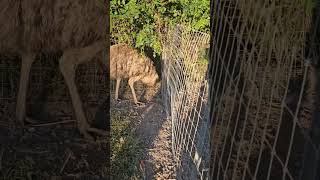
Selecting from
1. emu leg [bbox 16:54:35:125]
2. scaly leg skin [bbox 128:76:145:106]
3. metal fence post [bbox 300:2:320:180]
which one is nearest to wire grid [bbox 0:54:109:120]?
emu leg [bbox 16:54:35:125]

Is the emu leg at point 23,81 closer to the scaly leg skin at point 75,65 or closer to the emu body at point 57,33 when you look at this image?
the emu body at point 57,33

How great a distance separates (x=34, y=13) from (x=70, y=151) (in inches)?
20.1

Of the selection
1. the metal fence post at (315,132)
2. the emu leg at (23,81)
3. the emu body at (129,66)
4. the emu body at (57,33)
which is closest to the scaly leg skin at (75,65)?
the emu body at (57,33)

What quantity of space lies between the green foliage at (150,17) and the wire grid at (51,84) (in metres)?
1.17

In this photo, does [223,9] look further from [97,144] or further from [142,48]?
[142,48]

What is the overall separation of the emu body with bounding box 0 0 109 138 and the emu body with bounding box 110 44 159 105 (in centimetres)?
127

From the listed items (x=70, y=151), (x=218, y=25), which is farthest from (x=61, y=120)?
(x=218, y=25)

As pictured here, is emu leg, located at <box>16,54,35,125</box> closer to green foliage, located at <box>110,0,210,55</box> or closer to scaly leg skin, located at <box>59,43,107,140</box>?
scaly leg skin, located at <box>59,43,107,140</box>

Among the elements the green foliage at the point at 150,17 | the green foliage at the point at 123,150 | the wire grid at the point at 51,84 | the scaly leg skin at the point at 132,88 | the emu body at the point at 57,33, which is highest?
the green foliage at the point at 150,17

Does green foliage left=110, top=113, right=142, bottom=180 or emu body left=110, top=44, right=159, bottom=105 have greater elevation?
emu body left=110, top=44, right=159, bottom=105

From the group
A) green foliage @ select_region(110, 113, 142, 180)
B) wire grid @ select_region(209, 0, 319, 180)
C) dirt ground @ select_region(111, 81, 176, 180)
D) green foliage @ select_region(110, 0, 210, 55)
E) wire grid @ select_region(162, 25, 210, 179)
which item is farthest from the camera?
green foliage @ select_region(110, 0, 210, 55)

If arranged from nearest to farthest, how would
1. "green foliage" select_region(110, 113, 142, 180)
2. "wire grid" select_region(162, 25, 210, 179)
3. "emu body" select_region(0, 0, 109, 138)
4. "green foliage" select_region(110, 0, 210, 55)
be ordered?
"emu body" select_region(0, 0, 109, 138), "wire grid" select_region(162, 25, 210, 179), "green foliage" select_region(110, 113, 142, 180), "green foliage" select_region(110, 0, 210, 55)

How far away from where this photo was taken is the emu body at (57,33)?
1508 mm

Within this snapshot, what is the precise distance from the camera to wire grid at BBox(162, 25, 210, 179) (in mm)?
1752
